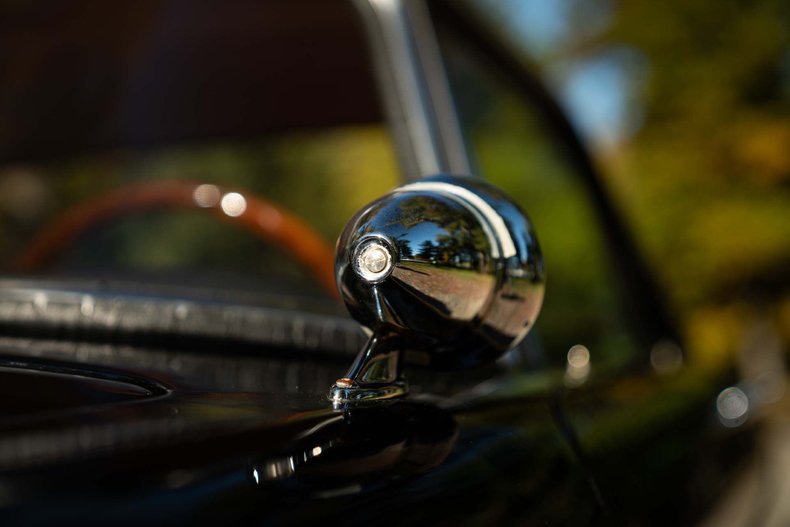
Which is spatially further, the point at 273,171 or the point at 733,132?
the point at 733,132

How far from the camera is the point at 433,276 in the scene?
744 millimetres

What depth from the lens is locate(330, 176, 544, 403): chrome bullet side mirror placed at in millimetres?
736

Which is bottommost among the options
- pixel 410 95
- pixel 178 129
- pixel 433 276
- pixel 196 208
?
pixel 433 276

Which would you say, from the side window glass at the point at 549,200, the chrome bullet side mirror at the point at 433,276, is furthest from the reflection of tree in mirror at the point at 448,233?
the side window glass at the point at 549,200

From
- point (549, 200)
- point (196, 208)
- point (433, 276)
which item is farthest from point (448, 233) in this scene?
point (549, 200)

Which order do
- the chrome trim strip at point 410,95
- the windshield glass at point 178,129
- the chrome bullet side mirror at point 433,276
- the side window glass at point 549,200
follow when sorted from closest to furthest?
the chrome bullet side mirror at point 433,276 < the chrome trim strip at point 410,95 < the side window glass at point 549,200 < the windshield glass at point 178,129

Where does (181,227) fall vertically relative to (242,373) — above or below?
above

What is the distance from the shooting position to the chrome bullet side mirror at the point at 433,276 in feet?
2.41

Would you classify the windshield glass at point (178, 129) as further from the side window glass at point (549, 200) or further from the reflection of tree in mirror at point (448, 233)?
the reflection of tree in mirror at point (448, 233)

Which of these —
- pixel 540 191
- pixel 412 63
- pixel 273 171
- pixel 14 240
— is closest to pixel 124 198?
pixel 14 240

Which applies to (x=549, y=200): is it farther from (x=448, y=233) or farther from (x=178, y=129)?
(x=448, y=233)

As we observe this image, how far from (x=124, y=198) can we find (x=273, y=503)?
153 cm

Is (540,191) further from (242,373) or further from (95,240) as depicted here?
(242,373)

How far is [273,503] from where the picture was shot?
0.54 m
